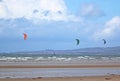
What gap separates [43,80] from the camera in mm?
26906

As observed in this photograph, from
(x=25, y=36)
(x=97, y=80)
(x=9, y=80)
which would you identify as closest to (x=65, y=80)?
(x=97, y=80)

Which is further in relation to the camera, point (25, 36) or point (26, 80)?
point (25, 36)

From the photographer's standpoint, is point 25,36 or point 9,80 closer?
point 9,80

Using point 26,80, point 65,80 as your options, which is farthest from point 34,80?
point 65,80

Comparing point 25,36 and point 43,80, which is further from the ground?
point 25,36

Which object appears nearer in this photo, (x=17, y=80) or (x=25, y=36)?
(x=17, y=80)

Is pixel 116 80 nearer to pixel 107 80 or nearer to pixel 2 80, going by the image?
pixel 107 80

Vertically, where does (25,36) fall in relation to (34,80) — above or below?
above

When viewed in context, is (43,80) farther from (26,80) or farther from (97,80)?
(97,80)

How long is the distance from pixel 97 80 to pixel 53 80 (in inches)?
127

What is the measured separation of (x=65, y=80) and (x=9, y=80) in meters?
4.07

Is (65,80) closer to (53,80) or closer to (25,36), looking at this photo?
(53,80)

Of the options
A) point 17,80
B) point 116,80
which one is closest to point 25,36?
point 17,80

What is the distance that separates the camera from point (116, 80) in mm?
26781
